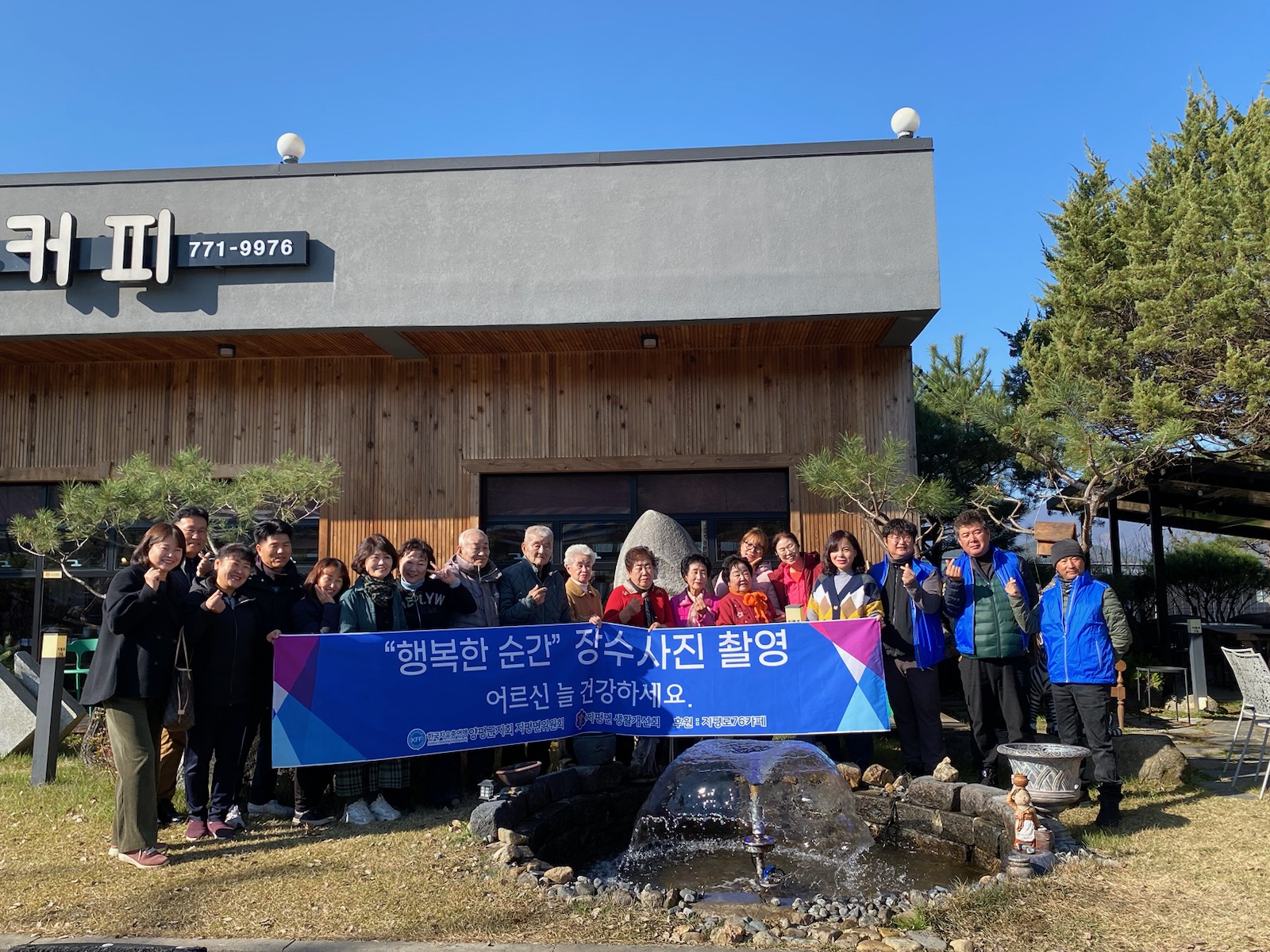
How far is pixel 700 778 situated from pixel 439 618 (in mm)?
1920

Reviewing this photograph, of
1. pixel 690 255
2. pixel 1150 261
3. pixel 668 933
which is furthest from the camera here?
pixel 1150 261

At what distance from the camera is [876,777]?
240 inches

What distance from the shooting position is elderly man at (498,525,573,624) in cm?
620

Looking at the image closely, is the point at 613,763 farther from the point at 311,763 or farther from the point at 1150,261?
the point at 1150,261

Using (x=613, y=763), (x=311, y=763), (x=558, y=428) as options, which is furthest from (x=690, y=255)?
(x=311, y=763)

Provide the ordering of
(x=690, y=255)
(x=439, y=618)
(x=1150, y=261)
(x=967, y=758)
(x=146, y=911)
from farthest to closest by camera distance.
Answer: (x=1150, y=261) → (x=690, y=255) → (x=967, y=758) → (x=439, y=618) → (x=146, y=911)

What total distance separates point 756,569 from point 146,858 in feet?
14.8

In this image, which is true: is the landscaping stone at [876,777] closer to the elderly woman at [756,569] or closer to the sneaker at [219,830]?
the elderly woman at [756,569]

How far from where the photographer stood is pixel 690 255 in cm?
943

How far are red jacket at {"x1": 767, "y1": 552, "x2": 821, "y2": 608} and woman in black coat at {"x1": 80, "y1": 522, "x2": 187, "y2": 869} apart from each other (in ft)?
13.7

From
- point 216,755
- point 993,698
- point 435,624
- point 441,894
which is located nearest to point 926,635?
point 993,698

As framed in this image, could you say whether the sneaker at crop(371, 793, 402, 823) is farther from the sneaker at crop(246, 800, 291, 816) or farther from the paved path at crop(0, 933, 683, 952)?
the paved path at crop(0, 933, 683, 952)

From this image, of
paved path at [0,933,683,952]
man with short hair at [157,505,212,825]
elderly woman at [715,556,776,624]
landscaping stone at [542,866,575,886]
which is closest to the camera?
paved path at [0,933,683,952]

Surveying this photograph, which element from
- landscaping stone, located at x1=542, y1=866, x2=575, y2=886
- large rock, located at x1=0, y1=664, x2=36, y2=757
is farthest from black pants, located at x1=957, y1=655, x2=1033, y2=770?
large rock, located at x1=0, y1=664, x2=36, y2=757
